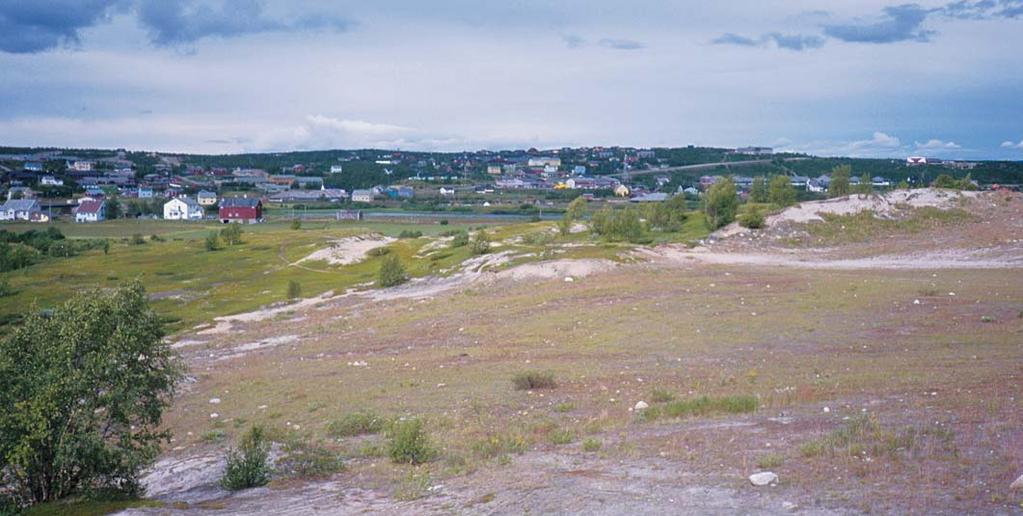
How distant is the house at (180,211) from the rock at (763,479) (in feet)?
552

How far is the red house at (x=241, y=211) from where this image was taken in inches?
6029

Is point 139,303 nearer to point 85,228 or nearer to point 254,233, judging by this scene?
point 254,233

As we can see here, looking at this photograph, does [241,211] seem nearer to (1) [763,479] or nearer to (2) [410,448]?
(2) [410,448]

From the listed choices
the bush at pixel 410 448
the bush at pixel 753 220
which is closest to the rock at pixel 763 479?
the bush at pixel 410 448

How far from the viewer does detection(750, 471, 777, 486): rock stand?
13.0m

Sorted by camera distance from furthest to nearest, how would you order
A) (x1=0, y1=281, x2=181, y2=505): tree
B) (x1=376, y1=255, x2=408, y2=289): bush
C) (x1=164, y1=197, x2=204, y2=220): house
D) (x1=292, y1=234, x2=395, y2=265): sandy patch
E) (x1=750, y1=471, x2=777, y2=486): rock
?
(x1=164, y1=197, x2=204, y2=220): house, (x1=292, y1=234, x2=395, y2=265): sandy patch, (x1=376, y1=255, x2=408, y2=289): bush, (x1=0, y1=281, x2=181, y2=505): tree, (x1=750, y1=471, x2=777, y2=486): rock

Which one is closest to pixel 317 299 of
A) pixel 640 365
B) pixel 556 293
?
pixel 556 293

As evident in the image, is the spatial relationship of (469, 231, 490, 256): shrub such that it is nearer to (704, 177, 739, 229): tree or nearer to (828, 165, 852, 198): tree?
(704, 177, 739, 229): tree

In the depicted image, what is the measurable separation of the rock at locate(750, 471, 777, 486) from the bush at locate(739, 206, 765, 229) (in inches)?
2418

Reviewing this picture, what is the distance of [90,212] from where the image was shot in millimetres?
159750

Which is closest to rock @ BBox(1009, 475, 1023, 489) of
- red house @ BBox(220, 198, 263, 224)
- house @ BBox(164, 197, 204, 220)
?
red house @ BBox(220, 198, 263, 224)

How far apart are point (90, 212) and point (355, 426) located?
6249 inches

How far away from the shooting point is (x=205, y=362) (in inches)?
1432

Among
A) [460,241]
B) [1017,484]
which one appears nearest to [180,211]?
[460,241]
